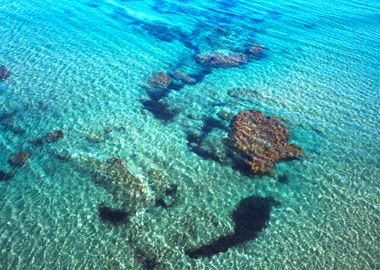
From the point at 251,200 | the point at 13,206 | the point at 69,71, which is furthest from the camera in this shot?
the point at 69,71

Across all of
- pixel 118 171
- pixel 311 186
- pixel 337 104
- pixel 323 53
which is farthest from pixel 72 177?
pixel 323 53

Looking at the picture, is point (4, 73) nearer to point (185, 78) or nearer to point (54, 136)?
point (54, 136)

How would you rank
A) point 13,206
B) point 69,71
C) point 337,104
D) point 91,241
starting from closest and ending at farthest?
point 91,241 → point 13,206 → point 337,104 → point 69,71

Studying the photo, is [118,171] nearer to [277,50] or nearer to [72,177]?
[72,177]

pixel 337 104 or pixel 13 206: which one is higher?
pixel 337 104

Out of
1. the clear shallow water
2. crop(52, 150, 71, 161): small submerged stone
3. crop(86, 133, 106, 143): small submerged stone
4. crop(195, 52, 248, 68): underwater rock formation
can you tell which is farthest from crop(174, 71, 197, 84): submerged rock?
crop(52, 150, 71, 161): small submerged stone

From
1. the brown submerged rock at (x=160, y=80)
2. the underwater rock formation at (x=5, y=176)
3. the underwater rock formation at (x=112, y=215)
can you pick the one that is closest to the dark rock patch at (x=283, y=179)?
the underwater rock formation at (x=112, y=215)

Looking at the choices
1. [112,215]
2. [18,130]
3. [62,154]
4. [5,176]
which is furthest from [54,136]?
[112,215]

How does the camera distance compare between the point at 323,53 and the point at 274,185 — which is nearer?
Result: the point at 274,185
